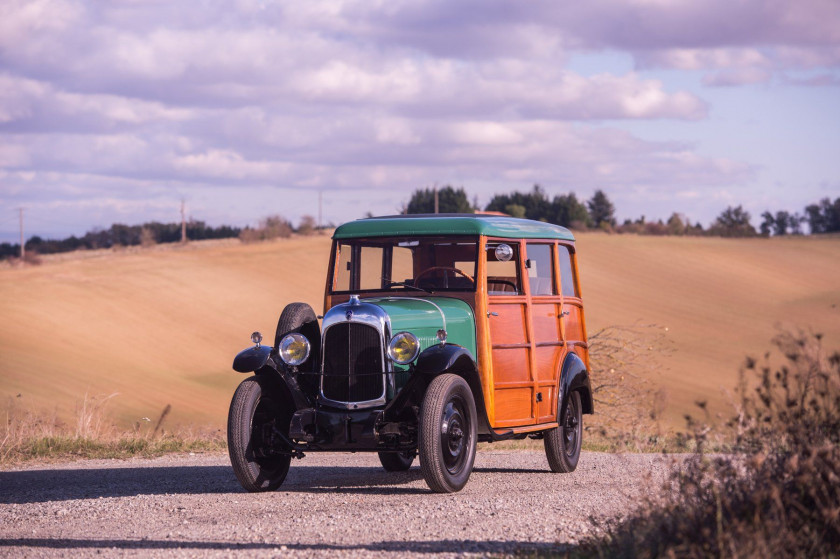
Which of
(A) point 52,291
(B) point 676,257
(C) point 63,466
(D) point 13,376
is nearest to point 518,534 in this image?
(C) point 63,466

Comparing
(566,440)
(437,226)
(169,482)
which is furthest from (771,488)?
(169,482)

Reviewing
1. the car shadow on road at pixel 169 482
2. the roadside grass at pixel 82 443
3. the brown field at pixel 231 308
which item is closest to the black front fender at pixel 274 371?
the car shadow on road at pixel 169 482

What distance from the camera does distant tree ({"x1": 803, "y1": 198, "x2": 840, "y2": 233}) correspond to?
101688mm

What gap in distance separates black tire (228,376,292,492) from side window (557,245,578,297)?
3.78 metres

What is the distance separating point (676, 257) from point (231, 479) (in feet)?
184

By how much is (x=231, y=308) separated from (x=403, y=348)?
3792 centimetres

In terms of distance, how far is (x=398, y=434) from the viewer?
9.71 meters

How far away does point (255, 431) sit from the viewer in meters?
10.2

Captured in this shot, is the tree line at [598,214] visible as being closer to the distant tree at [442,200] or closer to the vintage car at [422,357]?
the distant tree at [442,200]

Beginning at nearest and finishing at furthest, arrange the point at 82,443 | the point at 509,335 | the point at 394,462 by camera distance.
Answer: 1. the point at 509,335
2. the point at 394,462
3. the point at 82,443

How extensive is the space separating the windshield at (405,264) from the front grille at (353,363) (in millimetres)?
1288

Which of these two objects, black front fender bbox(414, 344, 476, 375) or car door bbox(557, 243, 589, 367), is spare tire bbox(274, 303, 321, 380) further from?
car door bbox(557, 243, 589, 367)

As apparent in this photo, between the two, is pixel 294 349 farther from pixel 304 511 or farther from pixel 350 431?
pixel 304 511

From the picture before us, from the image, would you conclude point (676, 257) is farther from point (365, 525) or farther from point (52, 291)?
point (365, 525)
